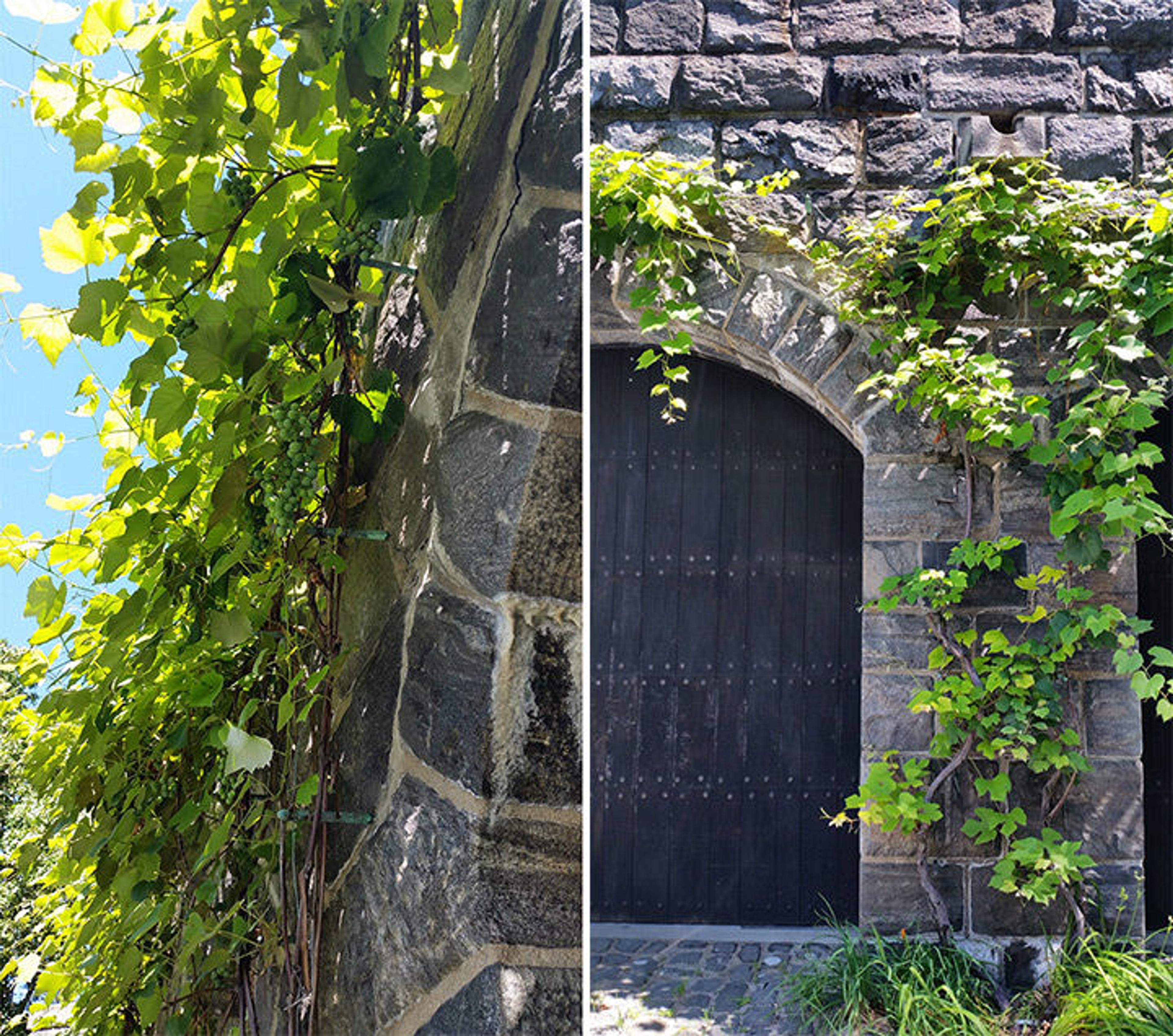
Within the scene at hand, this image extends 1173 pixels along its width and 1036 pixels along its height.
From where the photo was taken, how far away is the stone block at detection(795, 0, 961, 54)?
2.96 metres

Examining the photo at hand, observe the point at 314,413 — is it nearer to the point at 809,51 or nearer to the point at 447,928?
the point at 447,928

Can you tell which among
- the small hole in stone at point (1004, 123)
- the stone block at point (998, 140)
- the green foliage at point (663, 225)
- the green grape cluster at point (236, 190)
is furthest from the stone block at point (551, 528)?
the small hole in stone at point (1004, 123)

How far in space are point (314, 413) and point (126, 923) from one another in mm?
430

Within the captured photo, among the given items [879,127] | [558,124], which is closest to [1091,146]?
[879,127]

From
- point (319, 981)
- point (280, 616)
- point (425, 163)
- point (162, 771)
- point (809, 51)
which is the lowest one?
point (319, 981)

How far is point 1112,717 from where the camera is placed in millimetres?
2820

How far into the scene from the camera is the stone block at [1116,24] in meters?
2.95

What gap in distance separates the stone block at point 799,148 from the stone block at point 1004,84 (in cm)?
25

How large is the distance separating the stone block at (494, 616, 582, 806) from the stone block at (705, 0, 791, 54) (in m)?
2.55

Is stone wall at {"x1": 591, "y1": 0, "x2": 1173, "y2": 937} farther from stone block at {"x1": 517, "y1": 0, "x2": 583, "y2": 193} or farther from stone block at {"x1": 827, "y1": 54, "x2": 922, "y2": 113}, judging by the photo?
stone block at {"x1": 517, "y1": 0, "x2": 583, "y2": 193}

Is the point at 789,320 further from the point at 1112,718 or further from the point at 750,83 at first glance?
the point at 1112,718

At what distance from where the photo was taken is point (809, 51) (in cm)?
298

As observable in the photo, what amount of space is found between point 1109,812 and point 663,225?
5.92ft

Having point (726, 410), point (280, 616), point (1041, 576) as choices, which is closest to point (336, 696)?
point (280, 616)
